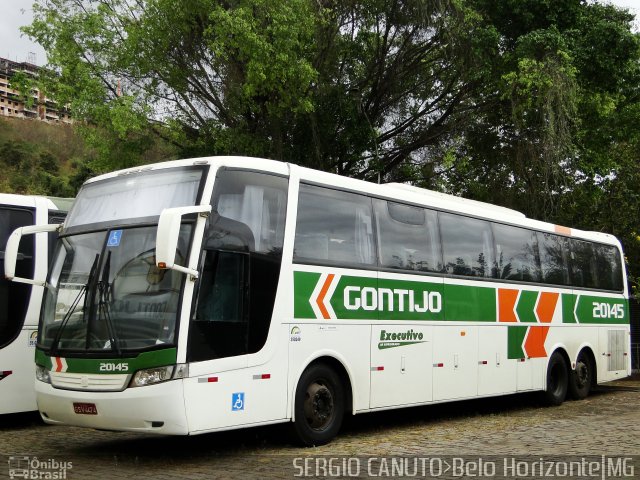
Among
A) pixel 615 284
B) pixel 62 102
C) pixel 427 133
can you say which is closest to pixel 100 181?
pixel 62 102

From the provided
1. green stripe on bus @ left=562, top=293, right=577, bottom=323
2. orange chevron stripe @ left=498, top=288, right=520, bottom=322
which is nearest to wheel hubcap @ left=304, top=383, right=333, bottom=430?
orange chevron stripe @ left=498, top=288, right=520, bottom=322

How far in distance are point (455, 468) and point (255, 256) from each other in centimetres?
316

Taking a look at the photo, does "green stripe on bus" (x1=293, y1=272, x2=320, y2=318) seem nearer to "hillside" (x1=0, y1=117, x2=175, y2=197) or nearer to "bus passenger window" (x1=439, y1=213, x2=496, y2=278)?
"bus passenger window" (x1=439, y1=213, x2=496, y2=278)

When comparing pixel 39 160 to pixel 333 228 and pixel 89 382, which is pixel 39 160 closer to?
pixel 333 228

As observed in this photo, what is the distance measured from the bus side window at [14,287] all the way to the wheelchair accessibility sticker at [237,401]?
4.29m

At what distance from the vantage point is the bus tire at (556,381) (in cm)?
1510

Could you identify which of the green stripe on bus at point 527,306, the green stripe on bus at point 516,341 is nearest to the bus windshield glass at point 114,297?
the green stripe on bus at point 516,341

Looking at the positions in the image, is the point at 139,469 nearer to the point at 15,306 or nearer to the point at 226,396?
the point at 226,396

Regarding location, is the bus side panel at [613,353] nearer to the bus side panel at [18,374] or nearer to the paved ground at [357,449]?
the paved ground at [357,449]

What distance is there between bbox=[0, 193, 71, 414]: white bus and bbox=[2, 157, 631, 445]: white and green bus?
2192 mm

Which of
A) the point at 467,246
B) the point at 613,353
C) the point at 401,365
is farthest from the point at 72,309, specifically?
the point at 613,353

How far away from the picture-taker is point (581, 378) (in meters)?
16.2

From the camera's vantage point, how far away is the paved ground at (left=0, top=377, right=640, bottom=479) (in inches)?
319

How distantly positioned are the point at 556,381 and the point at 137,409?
9857 mm
